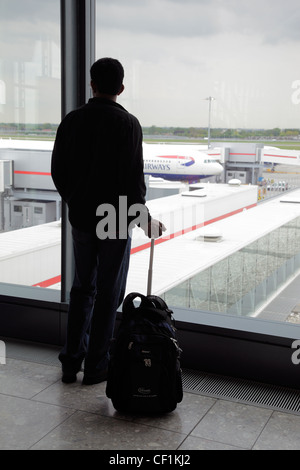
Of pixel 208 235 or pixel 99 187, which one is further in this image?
pixel 208 235

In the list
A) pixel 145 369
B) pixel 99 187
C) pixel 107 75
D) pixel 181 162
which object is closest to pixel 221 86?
pixel 181 162

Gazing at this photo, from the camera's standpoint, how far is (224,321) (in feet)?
9.36

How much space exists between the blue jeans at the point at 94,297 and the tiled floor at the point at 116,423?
15cm

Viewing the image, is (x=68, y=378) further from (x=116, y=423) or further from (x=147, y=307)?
(x=147, y=307)

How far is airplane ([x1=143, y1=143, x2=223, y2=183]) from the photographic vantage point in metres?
2.93

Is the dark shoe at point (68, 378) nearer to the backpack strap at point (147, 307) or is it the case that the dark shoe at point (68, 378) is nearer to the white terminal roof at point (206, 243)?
the backpack strap at point (147, 307)

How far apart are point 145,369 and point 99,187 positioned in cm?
82

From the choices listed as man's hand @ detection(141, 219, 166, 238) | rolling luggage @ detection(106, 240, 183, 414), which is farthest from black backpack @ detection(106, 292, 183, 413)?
man's hand @ detection(141, 219, 166, 238)

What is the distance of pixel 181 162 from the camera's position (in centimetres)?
299

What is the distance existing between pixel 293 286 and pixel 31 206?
1.65 meters

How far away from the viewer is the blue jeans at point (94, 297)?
255 cm

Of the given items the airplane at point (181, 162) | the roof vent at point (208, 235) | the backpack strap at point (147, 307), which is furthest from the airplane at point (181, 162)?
the backpack strap at point (147, 307)

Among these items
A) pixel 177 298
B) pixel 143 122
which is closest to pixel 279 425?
pixel 177 298

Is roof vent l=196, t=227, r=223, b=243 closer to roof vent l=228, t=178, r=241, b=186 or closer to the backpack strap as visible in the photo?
roof vent l=228, t=178, r=241, b=186
